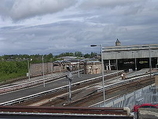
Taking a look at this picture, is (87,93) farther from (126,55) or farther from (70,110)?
(126,55)

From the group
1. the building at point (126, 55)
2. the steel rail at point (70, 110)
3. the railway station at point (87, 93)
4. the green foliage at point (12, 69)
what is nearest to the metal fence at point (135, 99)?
the railway station at point (87, 93)

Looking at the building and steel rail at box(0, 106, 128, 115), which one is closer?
steel rail at box(0, 106, 128, 115)

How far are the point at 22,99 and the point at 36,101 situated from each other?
88.6 inches

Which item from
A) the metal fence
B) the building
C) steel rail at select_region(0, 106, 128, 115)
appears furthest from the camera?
the building

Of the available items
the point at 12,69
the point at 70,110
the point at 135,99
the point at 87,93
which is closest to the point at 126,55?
the point at 12,69

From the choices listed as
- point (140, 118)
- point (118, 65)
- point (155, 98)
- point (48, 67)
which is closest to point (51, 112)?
point (140, 118)

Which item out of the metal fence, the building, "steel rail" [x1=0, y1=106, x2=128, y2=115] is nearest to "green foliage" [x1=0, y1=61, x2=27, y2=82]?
the building

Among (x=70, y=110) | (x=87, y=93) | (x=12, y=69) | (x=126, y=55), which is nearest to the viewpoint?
(x=70, y=110)

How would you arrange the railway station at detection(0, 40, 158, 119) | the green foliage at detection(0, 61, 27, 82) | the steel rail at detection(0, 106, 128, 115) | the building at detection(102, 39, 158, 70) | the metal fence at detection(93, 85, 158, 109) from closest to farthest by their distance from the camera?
the steel rail at detection(0, 106, 128, 115) < the railway station at detection(0, 40, 158, 119) < the metal fence at detection(93, 85, 158, 109) < the green foliage at detection(0, 61, 27, 82) < the building at detection(102, 39, 158, 70)

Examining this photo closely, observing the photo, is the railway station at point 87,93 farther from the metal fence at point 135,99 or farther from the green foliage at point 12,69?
the green foliage at point 12,69

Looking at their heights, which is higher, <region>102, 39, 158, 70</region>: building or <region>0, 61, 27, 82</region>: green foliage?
<region>102, 39, 158, 70</region>: building

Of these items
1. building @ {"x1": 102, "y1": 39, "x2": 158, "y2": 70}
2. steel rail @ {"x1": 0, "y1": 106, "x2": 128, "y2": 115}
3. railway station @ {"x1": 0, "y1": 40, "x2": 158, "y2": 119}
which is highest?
building @ {"x1": 102, "y1": 39, "x2": 158, "y2": 70}

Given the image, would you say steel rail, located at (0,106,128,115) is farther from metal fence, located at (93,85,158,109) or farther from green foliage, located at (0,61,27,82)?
green foliage, located at (0,61,27,82)

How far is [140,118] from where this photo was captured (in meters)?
9.95
